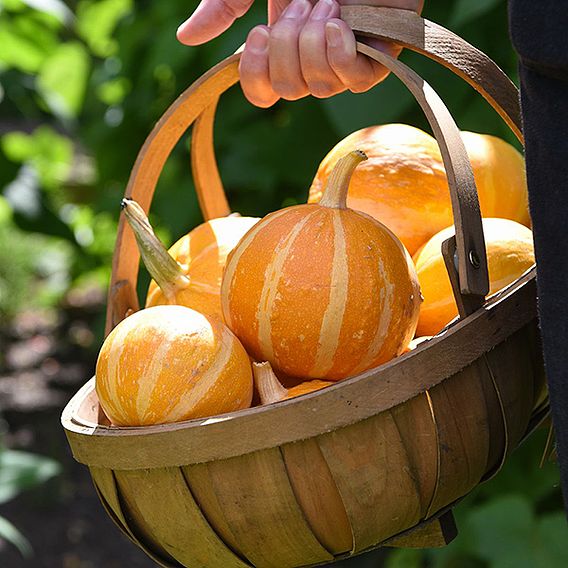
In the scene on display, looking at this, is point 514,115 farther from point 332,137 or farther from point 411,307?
point 332,137

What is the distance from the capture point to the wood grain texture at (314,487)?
67cm

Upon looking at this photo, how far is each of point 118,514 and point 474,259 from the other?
0.33 m

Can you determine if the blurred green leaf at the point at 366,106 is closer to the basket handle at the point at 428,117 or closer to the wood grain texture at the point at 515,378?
the basket handle at the point at 428,117

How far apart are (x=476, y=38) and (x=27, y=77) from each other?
1304mm

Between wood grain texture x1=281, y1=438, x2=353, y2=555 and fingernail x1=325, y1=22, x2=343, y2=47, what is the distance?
0.32 metres

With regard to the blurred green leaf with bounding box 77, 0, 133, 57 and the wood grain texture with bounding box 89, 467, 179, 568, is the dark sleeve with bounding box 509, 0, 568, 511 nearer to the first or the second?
the wood grain texture with bounding box 89, 467, 179, 568

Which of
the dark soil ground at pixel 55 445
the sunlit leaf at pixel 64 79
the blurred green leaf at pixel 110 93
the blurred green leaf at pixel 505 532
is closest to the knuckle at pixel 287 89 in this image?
the blurred green leaf at pixel 505 532

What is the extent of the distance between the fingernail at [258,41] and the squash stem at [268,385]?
0.27 meters

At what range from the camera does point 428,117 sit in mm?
736

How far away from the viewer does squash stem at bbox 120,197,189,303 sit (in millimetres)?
838

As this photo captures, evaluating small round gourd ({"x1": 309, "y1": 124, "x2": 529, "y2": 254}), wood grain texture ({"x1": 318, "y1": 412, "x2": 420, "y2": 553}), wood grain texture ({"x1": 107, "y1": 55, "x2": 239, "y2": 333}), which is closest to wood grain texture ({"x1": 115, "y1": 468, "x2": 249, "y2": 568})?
wood grain texture ({"x1": 318, "y1": 412, "x2": 420, "y2": 553})

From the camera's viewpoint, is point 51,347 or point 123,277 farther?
point 51,347

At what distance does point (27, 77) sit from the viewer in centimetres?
242

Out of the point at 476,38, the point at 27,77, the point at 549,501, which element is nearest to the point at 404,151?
the point at 476,38
